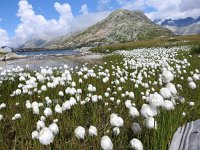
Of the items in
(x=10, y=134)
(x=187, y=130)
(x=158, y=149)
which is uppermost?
(x=187, y=130)

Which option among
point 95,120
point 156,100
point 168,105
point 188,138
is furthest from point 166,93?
point 95,120

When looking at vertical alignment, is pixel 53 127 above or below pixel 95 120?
above

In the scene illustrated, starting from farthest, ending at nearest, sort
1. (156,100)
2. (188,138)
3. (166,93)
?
(166,93) → (156,100) → (188,138)

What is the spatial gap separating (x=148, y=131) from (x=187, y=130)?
3.08 feet

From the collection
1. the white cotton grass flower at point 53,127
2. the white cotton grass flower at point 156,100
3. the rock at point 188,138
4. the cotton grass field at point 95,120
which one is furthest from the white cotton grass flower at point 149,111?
the white cotton grass flower at point 53,127

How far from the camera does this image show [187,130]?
504 cm

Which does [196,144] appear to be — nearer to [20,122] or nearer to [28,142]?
[28,142]

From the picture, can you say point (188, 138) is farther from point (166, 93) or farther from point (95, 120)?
point (95, 120)

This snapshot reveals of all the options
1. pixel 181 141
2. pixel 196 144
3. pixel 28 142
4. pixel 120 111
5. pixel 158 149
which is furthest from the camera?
pixel 120 111

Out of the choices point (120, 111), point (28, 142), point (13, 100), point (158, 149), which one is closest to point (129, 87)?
point (120, 111)

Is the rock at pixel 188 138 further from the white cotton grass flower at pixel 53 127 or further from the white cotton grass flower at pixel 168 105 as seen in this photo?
the white cotton grass flower at pixel 53 127

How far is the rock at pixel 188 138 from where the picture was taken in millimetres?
4421

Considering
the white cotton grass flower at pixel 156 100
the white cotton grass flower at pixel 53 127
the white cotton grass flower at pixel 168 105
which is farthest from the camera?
the white cotton grass flower at pixel 53 127

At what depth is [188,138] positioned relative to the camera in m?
4.66
